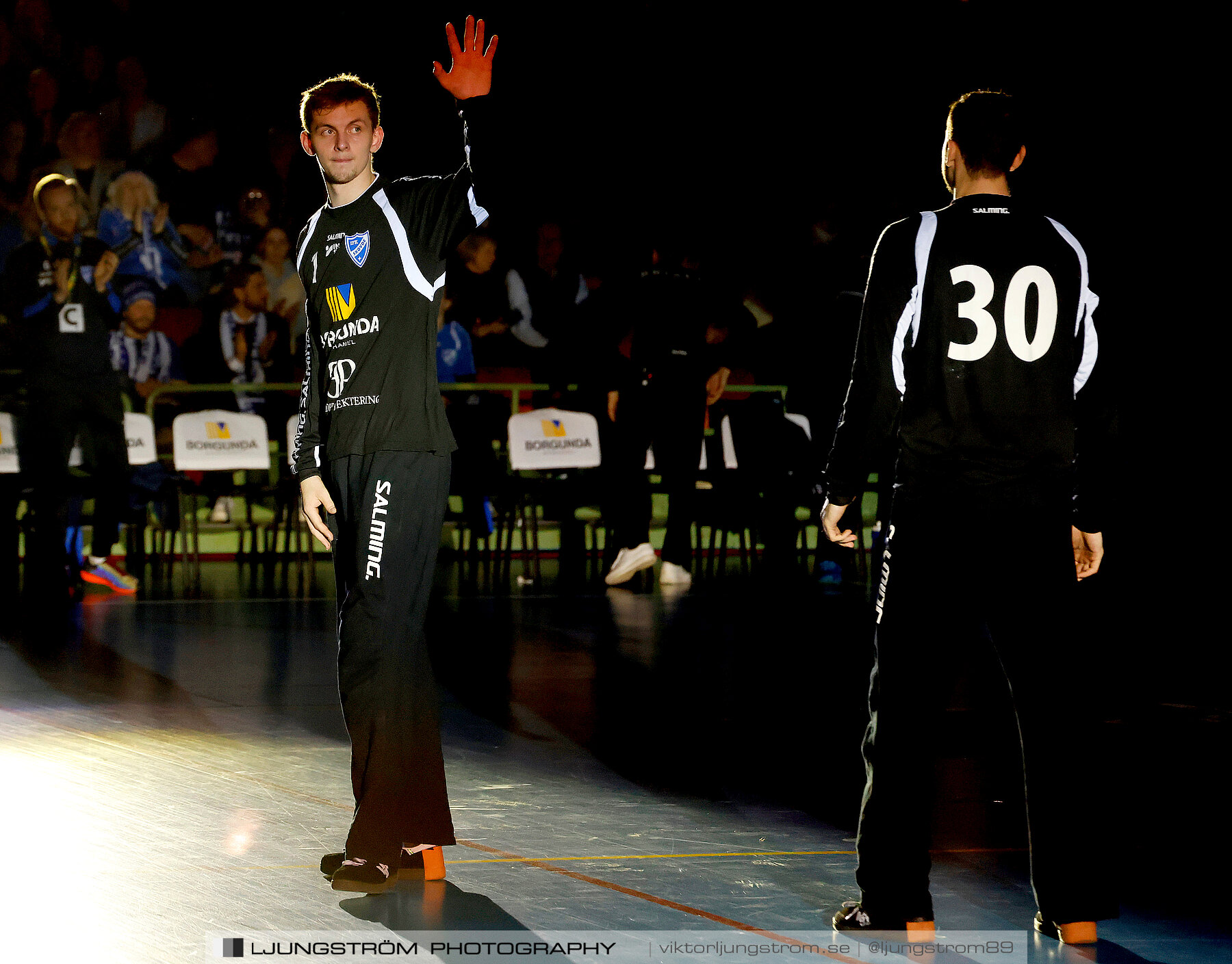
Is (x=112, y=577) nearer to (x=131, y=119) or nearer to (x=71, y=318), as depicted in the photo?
(x=71, y=318)

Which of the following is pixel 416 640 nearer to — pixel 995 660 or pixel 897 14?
pixel 995 660

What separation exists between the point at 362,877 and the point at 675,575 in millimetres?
6754

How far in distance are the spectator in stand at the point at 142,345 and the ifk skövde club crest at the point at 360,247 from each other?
8.36 metres

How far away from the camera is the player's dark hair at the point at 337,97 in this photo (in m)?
3.37

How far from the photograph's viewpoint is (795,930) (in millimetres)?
3033

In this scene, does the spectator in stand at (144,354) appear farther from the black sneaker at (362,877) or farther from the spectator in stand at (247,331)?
the black sneaker at (362,877)

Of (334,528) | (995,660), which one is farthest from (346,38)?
(334,528)

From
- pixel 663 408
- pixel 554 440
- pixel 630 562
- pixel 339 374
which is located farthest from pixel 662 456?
pixel 339 374

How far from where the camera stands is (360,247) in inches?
133

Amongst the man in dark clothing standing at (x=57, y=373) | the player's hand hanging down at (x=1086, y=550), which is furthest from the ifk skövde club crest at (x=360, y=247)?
the man in dark clothing standing at (x=57, y=373)

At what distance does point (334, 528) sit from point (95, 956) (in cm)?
111

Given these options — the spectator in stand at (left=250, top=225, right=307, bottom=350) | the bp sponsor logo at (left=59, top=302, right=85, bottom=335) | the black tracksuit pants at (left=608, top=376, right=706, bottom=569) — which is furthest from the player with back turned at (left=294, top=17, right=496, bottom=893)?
the spectator in stand at (left=250, top=225, right=307, bottom=350)

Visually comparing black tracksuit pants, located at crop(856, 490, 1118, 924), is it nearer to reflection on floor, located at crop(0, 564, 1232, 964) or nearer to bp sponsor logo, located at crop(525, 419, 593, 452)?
reflection on floor, located at crop(0, 564, 1232, 964)

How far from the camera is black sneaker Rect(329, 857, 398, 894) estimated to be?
10.6 ft
